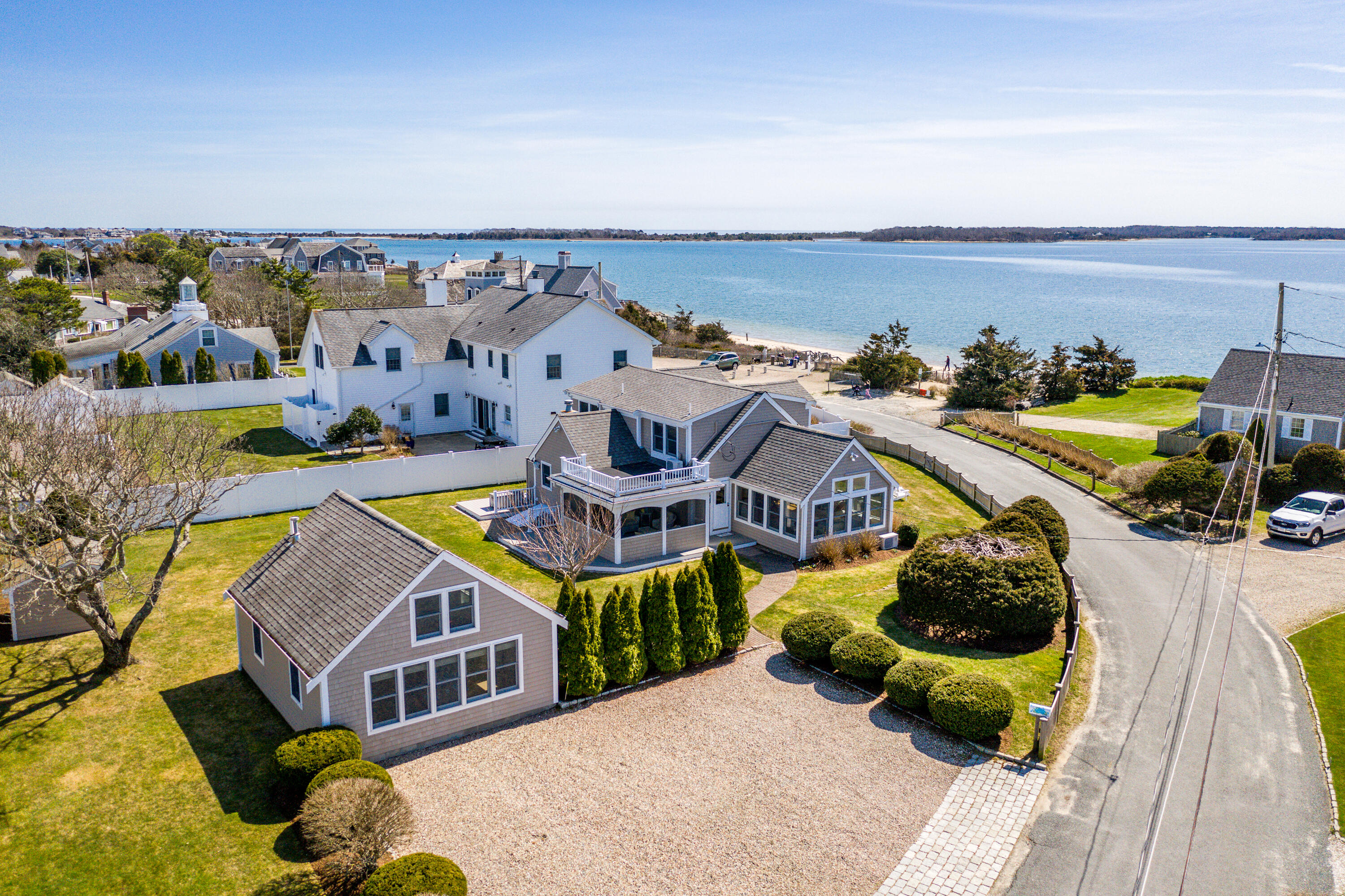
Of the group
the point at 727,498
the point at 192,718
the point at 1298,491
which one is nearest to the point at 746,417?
the point at 727,498

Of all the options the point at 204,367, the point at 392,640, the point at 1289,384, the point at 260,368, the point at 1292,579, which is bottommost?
the point at 1292,579

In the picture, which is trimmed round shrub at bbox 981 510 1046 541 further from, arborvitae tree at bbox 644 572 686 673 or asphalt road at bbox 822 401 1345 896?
arborvitae tree at bbox 644 572 686 673

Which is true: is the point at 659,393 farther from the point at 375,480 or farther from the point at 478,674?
the point at 478,674

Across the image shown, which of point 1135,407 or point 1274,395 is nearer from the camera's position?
point 1274,395

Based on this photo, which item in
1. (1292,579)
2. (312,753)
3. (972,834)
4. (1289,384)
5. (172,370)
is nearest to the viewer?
(972,834)

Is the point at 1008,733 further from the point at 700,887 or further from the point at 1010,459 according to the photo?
the point at 1010,459

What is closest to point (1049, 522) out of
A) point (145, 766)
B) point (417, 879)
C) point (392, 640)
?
point (392, 640)

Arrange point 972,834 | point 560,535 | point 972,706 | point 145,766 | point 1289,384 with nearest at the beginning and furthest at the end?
point 972,834, point 145,766, point 972,706, point 560,535, point 1289,384

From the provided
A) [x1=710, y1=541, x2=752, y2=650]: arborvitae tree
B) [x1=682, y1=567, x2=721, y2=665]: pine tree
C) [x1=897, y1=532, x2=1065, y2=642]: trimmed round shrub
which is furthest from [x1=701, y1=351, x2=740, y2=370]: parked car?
[x1=682, y1=567, x2=721, y2=665]: pine tree

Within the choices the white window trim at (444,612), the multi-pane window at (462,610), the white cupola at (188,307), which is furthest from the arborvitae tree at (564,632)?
the white cupola at (188,307)
